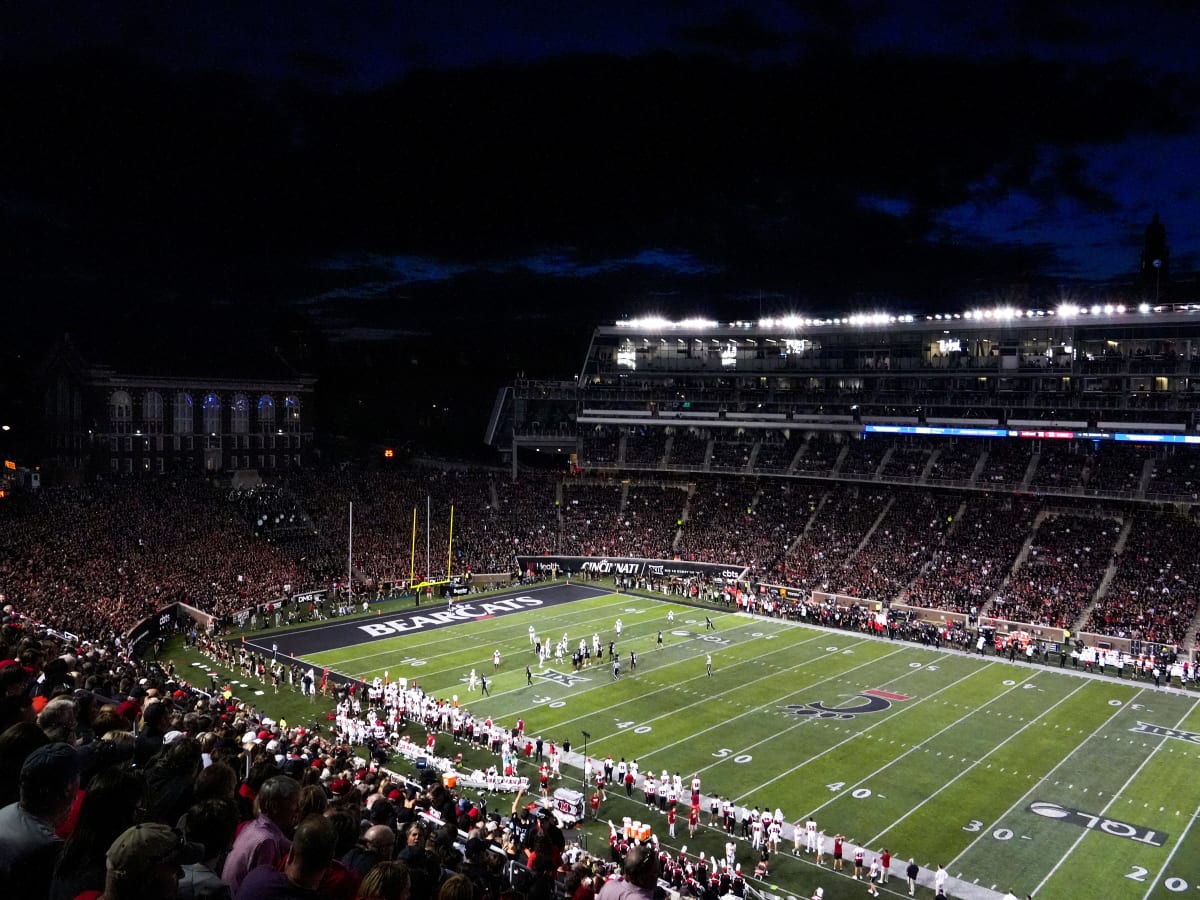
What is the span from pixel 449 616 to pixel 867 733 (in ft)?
74.8

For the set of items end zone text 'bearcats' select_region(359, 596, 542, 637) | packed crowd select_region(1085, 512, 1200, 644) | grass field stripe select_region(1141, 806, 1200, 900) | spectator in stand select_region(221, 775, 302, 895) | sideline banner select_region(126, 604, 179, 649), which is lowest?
end zone text 'bearcats' select_region(359, 596, 542, 637)

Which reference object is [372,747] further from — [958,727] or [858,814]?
[958,727]

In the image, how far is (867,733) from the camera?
29.3 metres

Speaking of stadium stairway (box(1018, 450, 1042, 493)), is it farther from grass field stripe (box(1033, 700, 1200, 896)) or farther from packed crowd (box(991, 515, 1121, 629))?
grass field stripe (box(1033, 700, 1200, 896))

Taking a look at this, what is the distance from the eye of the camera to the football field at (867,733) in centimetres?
2103

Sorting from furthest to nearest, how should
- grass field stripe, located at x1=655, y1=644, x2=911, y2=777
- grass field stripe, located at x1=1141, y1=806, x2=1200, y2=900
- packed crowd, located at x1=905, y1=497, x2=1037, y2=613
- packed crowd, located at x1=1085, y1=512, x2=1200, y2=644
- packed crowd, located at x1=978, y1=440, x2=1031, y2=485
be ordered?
packed crowd, located at x1=978, y1=440, x2=1031, y2=485, packed crowd, located at x1=905, y1=497, x2=1037, y2=613, packed crowd, located at x1=1085, y1=512, x2=1200, y2=644, grass field stripe, located at x1=655, y1=644, x2=911, y2=777, grass field stripe, located at x1=1141, y1=806, x2=1200, y2=900

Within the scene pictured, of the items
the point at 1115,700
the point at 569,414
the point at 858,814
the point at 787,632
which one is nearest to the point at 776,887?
the point at 858,814

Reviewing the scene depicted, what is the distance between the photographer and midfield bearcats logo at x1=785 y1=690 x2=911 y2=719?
31.1 m

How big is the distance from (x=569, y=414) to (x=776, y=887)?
5633 cm

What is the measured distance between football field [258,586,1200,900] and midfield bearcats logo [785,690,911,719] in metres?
0.11

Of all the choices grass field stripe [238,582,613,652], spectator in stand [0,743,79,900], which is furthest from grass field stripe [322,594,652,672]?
spectator in stand [0,743,79,900]

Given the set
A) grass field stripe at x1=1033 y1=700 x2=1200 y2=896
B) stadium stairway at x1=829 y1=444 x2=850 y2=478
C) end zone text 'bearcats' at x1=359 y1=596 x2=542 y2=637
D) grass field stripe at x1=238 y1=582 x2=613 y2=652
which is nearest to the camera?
grass field stripe at x1=1033 y1=700 x2=1200 y2=896

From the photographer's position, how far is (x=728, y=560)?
55000 mm

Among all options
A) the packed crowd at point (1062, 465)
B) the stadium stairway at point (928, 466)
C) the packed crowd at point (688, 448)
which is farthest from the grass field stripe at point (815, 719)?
the packed crowd at point (688, 448)
